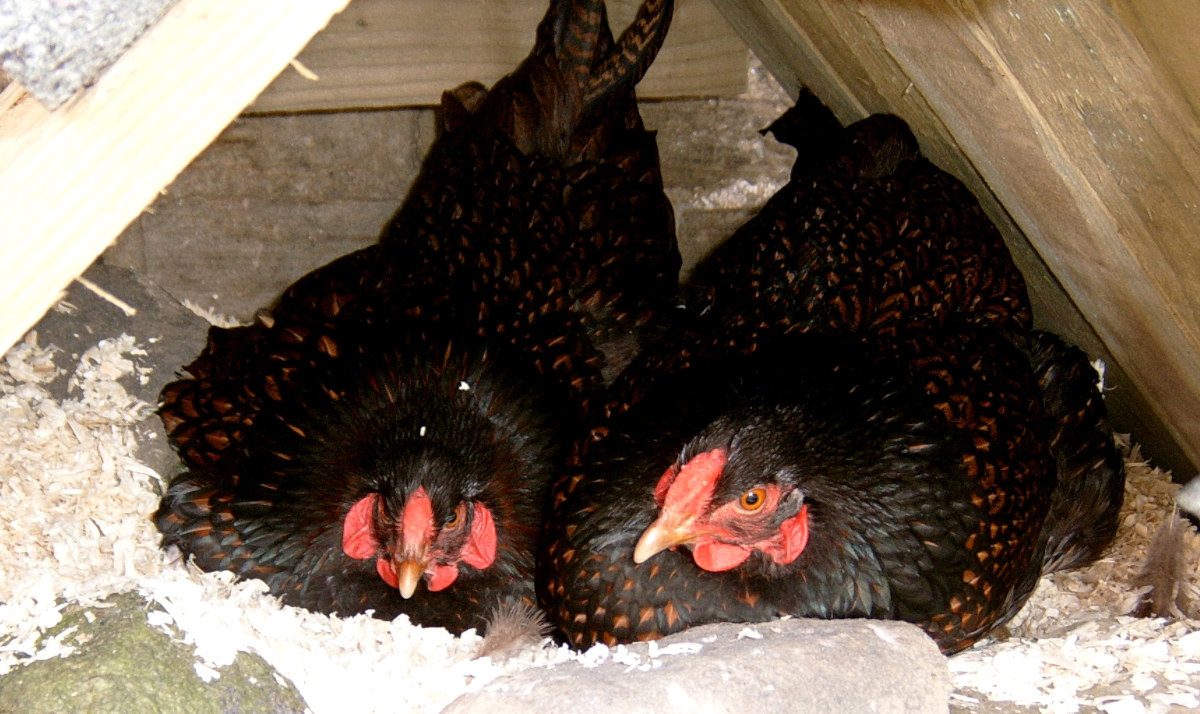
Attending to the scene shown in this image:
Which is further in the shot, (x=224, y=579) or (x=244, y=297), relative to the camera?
(x=244, y=297)

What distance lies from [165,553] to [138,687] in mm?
704

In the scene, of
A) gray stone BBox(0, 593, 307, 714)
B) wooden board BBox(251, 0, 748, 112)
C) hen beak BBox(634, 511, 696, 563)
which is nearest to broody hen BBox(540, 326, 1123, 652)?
hen beak BBox(634, 511, 696, 563)

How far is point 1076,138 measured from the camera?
161 centimetres

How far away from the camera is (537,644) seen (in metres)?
1.95

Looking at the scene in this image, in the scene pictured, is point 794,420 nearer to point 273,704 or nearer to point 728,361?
point 728,361

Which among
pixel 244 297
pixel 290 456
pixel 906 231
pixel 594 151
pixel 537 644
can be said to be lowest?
pixel 244 297

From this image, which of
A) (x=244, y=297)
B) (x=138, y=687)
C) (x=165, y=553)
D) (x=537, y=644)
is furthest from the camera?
(x=244, y=297)

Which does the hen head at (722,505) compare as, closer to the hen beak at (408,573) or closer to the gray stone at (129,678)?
the hen beak at (408,573)

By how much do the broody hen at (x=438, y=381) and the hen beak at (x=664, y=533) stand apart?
1.30 feet

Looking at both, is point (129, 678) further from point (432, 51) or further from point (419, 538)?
point (432, 51)

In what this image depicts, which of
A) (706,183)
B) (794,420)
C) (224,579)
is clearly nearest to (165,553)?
(224,579)

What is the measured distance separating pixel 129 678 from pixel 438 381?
78 centimetres

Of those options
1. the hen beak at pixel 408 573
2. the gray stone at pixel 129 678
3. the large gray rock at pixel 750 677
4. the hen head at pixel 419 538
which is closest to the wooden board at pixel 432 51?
the hen head at pixel 419 538

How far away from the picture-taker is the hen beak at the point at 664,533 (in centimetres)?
162
